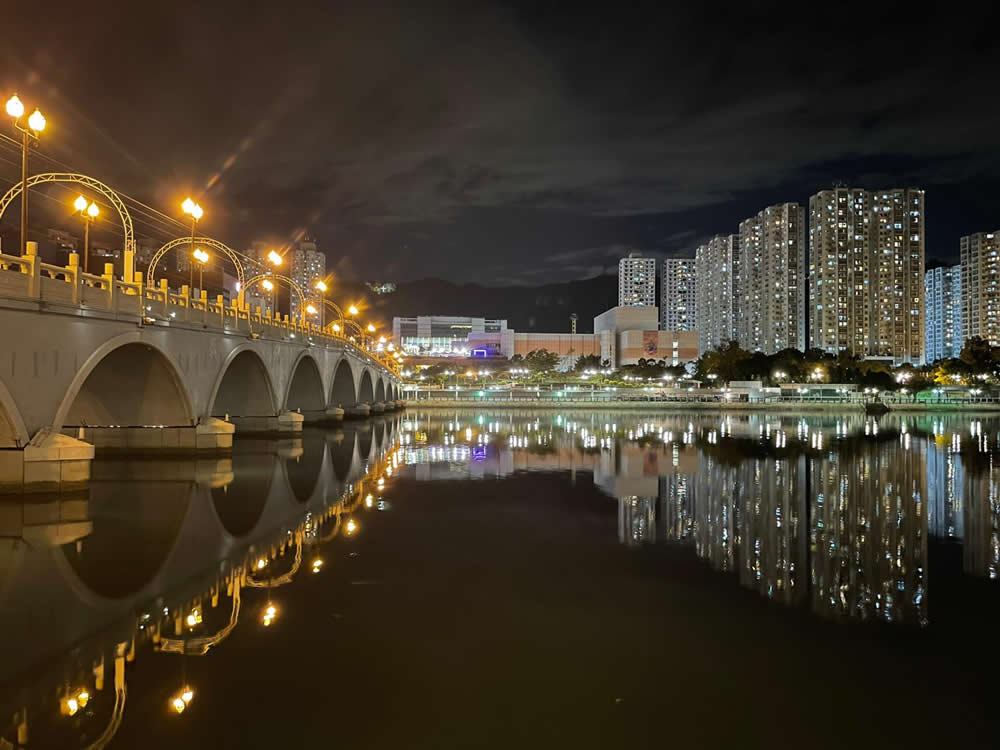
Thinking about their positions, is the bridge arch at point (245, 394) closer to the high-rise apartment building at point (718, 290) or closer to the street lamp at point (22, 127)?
the street lamp at point (22, 127)

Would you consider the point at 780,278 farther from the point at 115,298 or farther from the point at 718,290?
the point at 115,298

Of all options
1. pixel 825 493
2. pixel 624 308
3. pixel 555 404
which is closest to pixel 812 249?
pixel 624 308

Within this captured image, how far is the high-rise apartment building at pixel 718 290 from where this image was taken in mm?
179625

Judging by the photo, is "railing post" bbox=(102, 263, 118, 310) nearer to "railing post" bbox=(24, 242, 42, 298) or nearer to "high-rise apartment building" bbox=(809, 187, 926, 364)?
"railing post" bbox=(24, 242, 42, 298)

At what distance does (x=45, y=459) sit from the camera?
15688 millimetres

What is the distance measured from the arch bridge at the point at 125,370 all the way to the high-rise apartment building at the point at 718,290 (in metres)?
152

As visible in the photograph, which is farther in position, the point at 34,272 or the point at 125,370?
the point at 125,370

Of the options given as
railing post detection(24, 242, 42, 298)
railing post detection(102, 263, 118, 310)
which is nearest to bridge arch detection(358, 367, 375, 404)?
railing post detection(102, 263, 118, 310)

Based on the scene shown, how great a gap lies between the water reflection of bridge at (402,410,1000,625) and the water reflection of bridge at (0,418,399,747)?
5.83m

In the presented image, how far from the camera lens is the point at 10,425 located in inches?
589

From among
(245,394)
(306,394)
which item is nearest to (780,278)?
(306,394)

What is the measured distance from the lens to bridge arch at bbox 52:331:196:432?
22.6 m

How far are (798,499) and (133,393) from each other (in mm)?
20532

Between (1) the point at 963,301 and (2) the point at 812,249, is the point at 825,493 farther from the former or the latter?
(1) the point at 963,301
